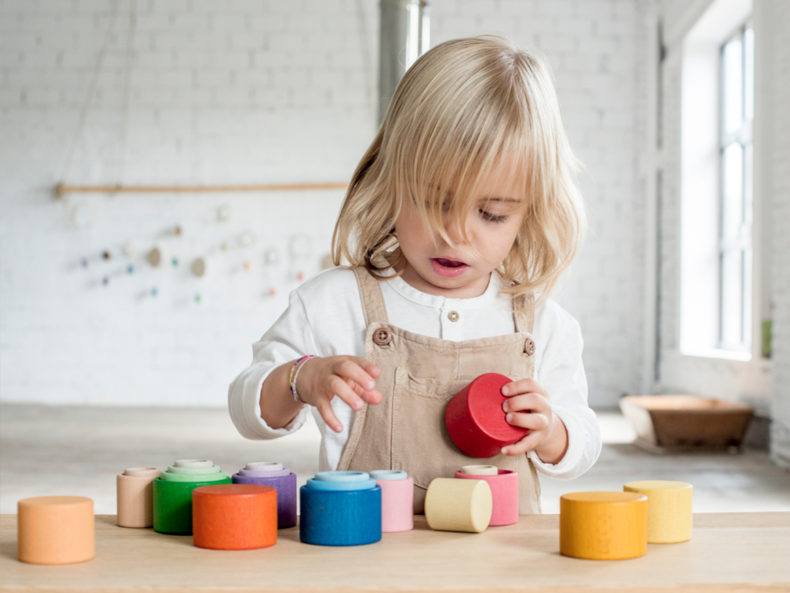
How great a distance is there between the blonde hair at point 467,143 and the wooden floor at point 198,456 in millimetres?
1813

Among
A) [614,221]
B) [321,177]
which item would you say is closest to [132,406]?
[321,177]

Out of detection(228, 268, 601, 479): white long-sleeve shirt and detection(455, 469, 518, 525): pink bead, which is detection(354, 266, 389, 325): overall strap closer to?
detection(228, 268, 601, 479): white long-sleeve shirt

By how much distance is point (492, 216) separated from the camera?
3.48 feet

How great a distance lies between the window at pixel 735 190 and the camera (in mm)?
5078

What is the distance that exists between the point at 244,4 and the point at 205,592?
20.4ft

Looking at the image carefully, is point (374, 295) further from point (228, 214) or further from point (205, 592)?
point (228, 214)

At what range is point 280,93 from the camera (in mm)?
6371

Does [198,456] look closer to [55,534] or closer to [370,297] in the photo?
[370,297]

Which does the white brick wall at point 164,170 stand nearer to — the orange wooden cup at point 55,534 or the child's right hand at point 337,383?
the child's right hand at point 337,383

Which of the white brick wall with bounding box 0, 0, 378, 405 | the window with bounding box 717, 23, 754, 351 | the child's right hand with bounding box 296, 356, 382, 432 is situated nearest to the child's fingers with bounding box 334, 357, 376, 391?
the child's right hand with bounding box 296, 356, 382, 432

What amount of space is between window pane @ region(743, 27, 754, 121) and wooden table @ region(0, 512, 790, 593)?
15.3ft

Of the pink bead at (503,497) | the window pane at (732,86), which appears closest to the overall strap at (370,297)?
the pink bead at (503,497)

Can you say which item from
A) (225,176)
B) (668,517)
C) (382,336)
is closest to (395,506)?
(668,517)

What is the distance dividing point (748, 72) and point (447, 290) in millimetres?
4441
